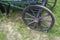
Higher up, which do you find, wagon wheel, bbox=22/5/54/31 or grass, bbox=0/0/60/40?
wagon wheel, bbox=22/5/54/31

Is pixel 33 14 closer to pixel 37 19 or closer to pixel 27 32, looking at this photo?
pixel 37 19

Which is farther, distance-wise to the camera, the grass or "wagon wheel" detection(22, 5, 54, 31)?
the grass

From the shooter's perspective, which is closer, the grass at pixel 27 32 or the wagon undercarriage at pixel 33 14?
the wagon undercarriage at pixel 33 14

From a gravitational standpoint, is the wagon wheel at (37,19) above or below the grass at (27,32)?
above

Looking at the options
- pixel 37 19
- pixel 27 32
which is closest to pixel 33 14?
pixel 37 19

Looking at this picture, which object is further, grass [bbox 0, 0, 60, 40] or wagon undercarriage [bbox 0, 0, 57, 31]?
grass [bbox 0, 0, 60, 40]

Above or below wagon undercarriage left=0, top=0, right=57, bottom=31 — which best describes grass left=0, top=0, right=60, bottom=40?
below

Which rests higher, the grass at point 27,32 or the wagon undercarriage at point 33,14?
the wagon undercarriage at point 33,14

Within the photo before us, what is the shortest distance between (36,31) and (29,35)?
0.14m

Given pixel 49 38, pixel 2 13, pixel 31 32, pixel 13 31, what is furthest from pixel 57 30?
pixel 2 13

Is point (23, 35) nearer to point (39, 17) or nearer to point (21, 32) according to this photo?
point (21, 32)

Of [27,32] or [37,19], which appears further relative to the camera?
[27,32]

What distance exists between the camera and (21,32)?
3090mm

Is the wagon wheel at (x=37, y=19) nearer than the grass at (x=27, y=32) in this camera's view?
Yes
